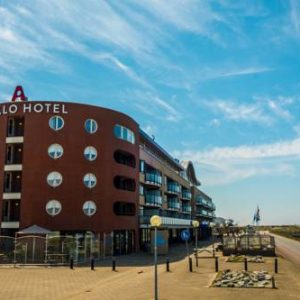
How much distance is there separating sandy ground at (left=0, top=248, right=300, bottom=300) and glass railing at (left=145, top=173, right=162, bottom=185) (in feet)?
97.0

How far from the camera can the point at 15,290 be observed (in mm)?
24516

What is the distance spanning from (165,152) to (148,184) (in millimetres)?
22168

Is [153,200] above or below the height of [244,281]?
above

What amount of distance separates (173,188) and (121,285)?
5713 cm

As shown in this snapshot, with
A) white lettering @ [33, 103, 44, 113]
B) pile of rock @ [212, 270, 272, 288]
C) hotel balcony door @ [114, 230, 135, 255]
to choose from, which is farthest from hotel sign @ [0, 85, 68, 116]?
pile of rock @ [212, 270, 272, 288]

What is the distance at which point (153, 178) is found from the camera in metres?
67.4

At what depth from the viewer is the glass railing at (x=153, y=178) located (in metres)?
65.5

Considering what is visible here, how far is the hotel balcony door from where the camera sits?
53.8 metres

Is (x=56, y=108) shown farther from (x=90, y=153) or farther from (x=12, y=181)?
(x=12, y=181)

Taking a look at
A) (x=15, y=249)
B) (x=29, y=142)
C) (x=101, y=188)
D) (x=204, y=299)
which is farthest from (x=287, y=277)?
(x=29, y=142)

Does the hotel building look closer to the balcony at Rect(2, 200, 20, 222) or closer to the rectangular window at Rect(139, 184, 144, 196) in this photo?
the balcony at Rect(2, 200, 20, 222)

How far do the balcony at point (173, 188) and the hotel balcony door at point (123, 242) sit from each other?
72.0 feet

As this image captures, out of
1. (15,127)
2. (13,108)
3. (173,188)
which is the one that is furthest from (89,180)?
(173,188)

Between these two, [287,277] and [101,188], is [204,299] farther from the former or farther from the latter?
[101,188]
